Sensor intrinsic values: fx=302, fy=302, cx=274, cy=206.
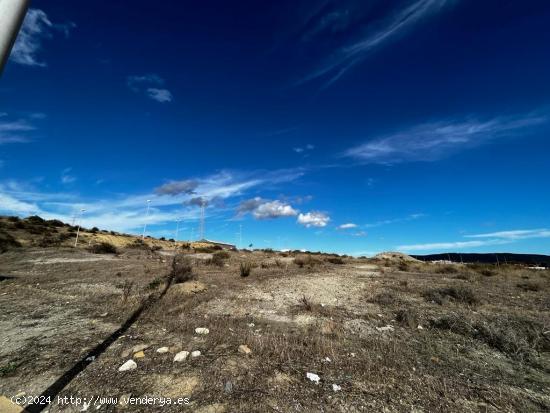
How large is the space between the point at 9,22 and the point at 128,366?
4441 millimetres

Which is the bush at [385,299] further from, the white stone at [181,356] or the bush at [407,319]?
the white stone at [181,356]

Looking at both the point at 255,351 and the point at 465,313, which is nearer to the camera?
the point at 255,351

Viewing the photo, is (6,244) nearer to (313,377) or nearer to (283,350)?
(283,350)

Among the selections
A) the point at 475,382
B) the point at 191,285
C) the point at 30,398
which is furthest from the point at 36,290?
the point at 475,382

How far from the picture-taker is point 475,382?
435 centimetres

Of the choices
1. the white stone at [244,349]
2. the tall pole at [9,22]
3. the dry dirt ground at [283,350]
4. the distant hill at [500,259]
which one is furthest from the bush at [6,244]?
the distant hill at [500,259]

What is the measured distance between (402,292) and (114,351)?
1017 centimetres

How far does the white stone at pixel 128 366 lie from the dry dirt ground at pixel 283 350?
3.0 inches

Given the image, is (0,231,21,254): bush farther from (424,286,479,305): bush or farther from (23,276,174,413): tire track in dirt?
(424,286,479,305): bush

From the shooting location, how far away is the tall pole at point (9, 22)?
1964 millimetres

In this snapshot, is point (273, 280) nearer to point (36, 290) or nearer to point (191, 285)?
point (191, 285)

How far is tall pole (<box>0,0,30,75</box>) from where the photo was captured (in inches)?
77.3

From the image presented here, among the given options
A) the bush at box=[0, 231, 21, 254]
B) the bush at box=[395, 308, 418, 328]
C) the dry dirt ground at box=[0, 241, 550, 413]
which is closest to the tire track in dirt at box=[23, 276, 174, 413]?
the dry dirt ground at box=[0, 241, 550, 413]

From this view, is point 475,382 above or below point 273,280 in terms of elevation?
below
